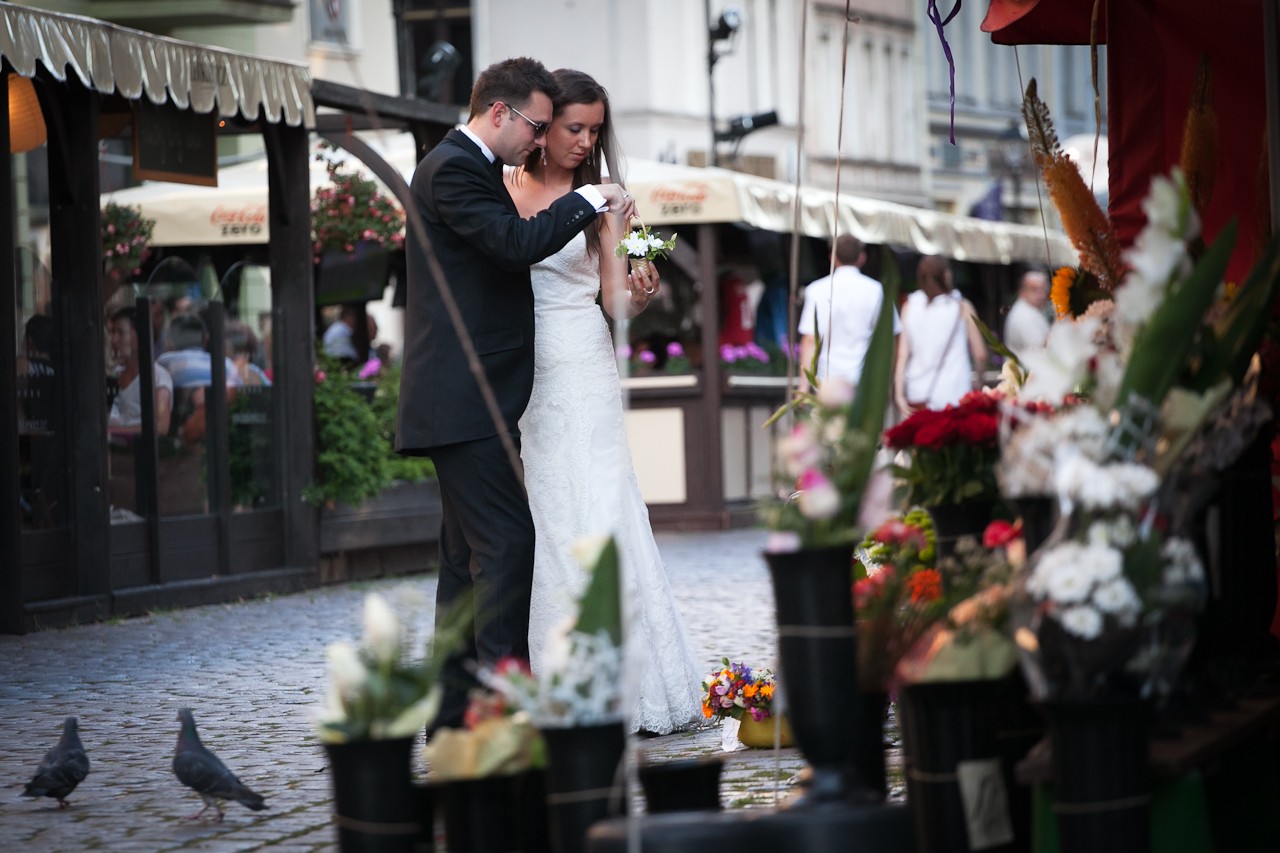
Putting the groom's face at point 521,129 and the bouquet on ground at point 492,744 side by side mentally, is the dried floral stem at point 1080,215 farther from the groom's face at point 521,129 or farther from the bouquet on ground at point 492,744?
the bouquet on ground at point 492,744

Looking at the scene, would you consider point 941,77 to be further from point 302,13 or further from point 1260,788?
point 1260,788

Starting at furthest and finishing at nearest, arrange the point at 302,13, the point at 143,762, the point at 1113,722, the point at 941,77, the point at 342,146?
the point at 941,77 → the point at 302,13 → the point at 342,146 → the point at 143,762 → the point at 1113,722

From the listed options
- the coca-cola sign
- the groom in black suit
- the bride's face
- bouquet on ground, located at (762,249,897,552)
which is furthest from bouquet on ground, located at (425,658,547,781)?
the coca-cola sign

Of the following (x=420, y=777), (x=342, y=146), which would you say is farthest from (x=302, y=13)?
(x=420, y=777)

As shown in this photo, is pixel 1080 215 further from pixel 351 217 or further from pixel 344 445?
pixel 351 217

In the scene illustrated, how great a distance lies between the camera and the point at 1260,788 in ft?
11.9

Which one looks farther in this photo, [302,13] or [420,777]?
[302,13]

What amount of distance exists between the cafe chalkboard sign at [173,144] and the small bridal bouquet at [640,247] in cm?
597

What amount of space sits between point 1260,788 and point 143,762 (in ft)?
12.0

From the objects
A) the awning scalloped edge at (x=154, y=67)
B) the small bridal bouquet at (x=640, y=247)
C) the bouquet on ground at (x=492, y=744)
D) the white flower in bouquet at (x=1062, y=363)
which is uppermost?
the awning scalloped edge at (x=154, y=67)

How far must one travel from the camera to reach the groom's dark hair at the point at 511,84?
5.77 metres

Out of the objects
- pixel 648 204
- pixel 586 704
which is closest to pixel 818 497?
pixel 586 704

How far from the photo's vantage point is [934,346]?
525 inches

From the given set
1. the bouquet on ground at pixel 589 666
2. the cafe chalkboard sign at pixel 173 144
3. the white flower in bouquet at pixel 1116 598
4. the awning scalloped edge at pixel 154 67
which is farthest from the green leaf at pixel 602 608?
the cafe chalkboard sign at pixel 173 144
